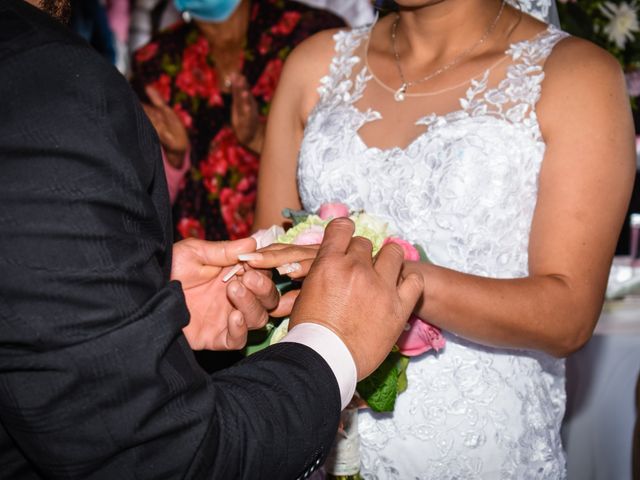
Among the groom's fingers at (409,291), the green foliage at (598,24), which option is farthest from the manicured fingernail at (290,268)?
the green foliage at (598,24)

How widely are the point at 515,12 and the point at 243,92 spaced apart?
191 cm

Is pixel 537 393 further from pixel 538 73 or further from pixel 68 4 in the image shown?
pixel 68 4

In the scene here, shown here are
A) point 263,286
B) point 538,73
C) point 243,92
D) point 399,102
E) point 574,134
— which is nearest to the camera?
point 263,286

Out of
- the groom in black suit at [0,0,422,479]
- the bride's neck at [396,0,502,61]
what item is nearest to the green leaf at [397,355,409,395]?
the groom in black suit at [0,0,422,479]

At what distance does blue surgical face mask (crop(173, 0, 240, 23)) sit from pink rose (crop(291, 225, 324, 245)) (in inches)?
101

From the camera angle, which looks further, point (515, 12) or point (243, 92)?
point (243, 92)

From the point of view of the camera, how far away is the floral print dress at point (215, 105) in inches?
148

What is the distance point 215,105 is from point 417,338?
251 cm

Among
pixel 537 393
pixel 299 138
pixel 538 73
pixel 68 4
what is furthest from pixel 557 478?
pixel 68 4

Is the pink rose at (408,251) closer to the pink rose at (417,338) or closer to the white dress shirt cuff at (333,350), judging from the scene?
the pink rose at (417,338)

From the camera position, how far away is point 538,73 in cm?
196

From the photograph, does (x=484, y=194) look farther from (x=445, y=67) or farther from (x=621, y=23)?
(x=621, y=23)

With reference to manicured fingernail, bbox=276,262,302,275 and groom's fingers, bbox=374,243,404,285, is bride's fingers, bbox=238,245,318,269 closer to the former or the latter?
manicured fingernail, bbox=276,262,302,275

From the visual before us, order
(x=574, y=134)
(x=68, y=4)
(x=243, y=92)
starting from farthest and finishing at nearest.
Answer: (x=243, y=92) → (x=574, y=134) → (x=68, y=4)
